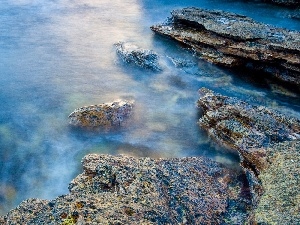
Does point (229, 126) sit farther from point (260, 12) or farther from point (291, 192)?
point (260, 12)

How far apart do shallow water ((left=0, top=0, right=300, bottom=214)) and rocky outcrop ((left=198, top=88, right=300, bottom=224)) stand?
1.27 feet

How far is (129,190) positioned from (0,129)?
3664 millimetres

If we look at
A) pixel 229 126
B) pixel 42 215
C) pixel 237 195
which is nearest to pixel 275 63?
pixel 229 126

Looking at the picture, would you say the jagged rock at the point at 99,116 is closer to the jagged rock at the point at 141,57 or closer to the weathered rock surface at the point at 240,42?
the jagged rock at the point at 141,57

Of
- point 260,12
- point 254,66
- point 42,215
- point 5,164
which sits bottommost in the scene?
point 5,164

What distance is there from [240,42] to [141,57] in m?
2.28

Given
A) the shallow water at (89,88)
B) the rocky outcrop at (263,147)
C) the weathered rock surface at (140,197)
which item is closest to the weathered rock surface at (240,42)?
the shallow water at (89,88)

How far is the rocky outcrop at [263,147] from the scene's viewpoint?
13.4 feet

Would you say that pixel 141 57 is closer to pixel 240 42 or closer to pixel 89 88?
pixel 89 88

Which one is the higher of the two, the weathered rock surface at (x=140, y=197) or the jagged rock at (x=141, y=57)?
the jagged rock at (x=141, y=57)

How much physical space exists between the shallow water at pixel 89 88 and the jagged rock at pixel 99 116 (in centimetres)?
18

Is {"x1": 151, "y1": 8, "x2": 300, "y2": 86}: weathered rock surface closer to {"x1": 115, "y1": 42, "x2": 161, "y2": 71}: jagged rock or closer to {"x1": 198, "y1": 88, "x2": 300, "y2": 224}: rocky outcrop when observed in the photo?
{"x1": 115, "y1": 42, "x2": 161, "y2": 71}: jagged rock

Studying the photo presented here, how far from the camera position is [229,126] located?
18.8 ft

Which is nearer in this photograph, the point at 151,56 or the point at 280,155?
the point at 280,155
